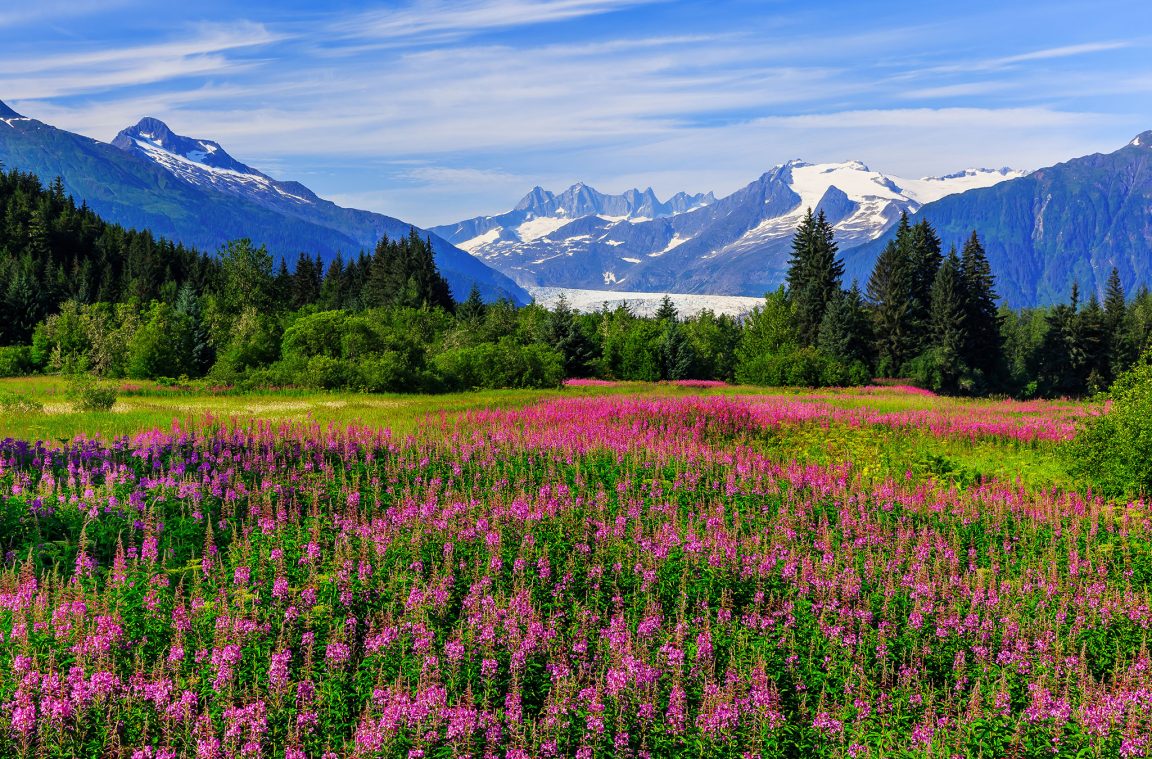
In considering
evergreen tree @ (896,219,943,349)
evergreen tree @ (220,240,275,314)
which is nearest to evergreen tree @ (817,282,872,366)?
evergreen tree @ (896,219,943,349)

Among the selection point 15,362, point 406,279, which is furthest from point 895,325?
point 15,362

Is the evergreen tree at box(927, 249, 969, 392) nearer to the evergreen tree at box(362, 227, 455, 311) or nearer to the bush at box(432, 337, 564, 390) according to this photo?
the bush at box(432, 337, 564, 390)

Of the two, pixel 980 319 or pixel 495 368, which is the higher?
pixel 980 319

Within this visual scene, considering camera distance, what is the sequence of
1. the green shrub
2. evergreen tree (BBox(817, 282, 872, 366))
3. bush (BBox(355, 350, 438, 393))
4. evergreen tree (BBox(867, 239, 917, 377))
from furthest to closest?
1. evergreen tree (BBox(867, 239, 917, 377))
2. evergreen tree (BBox(817, 282, 872, 366))
3. the green shrub
4. bush (BBox(355, 350, 438, 393))

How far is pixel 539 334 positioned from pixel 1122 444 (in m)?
50.4

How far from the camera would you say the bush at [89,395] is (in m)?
28.9

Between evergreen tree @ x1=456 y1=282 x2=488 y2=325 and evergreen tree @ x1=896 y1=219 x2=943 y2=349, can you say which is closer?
evergreen tree @ x1=896 y1=219 x2=943 y2=349

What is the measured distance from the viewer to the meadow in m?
5.95

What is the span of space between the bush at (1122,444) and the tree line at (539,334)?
31.8 m

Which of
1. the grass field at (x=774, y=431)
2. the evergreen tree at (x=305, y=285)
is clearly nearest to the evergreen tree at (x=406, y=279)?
the evergreen tree at (x=305, y=285)

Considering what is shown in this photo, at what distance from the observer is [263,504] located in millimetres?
12180

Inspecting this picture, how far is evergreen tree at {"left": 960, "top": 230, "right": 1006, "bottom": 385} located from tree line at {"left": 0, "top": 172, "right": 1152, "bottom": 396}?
0.63ft

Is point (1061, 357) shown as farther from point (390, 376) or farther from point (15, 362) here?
point (15, 362)

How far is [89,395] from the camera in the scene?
95.0 feet
